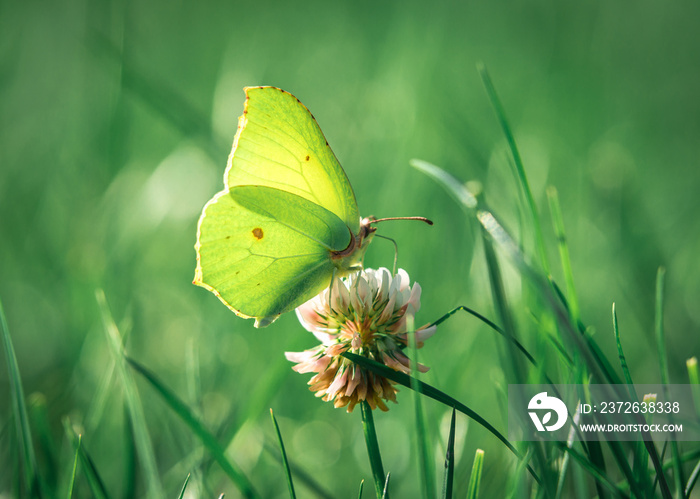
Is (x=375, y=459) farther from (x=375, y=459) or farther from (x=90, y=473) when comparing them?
(x=90, y=473)

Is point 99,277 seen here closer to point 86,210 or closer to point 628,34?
point 86,210

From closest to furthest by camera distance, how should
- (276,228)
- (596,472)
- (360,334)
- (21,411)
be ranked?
(596,472), (21,411), (360,334), (276,228)

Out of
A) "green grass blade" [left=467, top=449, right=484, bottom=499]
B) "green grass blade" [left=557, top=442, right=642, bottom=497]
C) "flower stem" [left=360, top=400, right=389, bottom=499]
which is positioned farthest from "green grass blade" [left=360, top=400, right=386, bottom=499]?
"green grass blade" [left=557, top=442, right=642, bottom=497]

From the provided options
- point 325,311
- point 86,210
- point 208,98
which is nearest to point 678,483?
point 325,311

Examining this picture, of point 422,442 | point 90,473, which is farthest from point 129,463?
point 422,442

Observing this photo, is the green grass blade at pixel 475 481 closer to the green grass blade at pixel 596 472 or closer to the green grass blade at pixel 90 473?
the green grass blade at pixel 596 472

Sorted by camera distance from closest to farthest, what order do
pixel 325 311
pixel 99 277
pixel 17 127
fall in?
pixel 325 311
pixel 99 277
pixel 17 127

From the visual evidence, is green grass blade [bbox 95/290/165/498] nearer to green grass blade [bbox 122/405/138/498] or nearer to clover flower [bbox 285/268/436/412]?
green grass blade [bbox 122/405/138/498]
